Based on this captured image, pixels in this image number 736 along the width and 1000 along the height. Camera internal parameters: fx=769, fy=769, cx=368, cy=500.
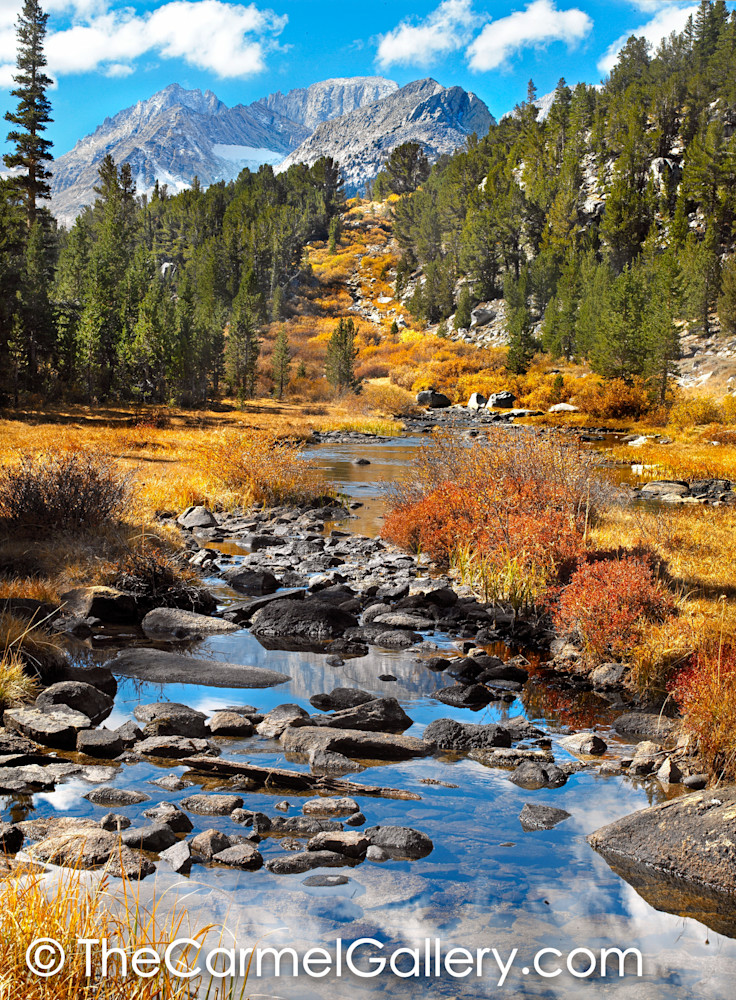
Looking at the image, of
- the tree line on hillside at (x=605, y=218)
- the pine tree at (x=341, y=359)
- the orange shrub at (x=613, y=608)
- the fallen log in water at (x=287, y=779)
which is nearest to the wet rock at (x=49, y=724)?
the fallen log in water at (x=287, y=779)

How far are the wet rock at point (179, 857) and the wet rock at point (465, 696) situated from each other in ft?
13.3

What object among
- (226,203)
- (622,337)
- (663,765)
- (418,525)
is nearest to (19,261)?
(622,337)

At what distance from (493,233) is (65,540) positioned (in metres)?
83.1

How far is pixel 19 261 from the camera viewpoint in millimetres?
44594

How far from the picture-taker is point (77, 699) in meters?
7.32

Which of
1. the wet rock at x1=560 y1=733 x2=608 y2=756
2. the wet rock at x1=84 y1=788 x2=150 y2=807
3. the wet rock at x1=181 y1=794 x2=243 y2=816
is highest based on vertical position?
the wet rock at x1=84 y1=788 x2=150 y2=807

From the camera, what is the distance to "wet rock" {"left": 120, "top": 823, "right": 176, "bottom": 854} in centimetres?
483

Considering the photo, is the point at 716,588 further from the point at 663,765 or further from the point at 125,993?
the point at 125,993

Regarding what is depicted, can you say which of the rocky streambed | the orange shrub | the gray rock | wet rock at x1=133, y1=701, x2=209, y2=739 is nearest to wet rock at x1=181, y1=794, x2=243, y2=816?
the rocky streambed

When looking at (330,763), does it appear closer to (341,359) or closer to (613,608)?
(613,608)

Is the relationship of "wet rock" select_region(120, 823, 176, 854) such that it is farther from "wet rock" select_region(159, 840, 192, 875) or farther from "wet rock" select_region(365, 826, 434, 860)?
"wet rock" select_region(365, 826, 434, 860)

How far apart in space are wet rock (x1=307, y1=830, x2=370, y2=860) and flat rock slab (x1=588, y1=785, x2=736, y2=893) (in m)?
1.66

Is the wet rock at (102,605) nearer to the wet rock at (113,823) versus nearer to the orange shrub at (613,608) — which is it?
the wet rock at (113,823)

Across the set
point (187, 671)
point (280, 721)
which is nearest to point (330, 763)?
point (280, 721)
